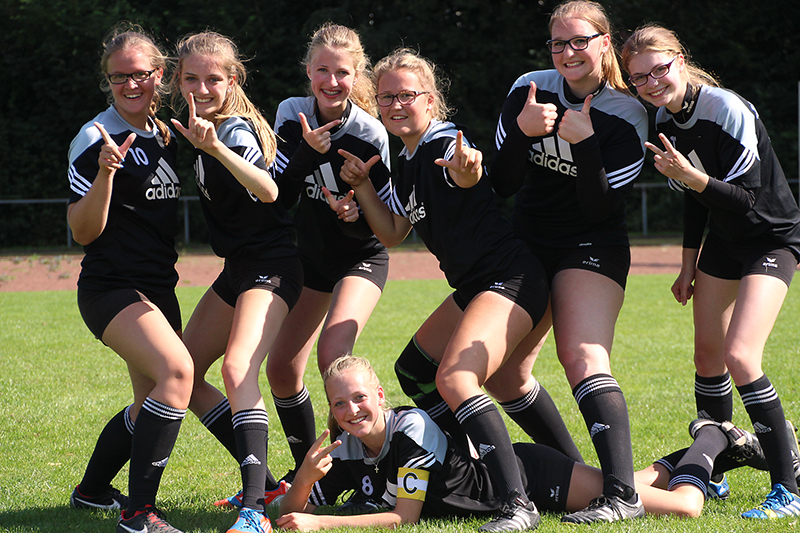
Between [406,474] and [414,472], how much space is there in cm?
4

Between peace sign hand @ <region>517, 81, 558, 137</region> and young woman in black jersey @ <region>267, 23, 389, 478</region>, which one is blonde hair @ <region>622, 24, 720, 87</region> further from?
young woman in black jersey @ <region>267, 23, 389, 478</region>

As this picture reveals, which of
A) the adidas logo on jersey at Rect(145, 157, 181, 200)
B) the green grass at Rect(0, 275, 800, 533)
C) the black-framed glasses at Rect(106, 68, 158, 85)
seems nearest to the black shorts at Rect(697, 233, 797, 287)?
the green grass at Rect(0, 275, 800, 533)

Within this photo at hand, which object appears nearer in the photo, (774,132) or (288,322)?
(288,322)

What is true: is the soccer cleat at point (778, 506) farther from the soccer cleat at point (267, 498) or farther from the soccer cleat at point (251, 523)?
the soccer cleat at point (267, 498)

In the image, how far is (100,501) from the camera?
4.05 meters

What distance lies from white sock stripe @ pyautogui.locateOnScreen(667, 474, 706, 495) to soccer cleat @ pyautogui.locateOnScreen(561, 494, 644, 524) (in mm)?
414

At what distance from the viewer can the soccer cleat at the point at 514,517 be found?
10.8ft

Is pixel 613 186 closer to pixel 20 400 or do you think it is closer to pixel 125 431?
pixel 125 431

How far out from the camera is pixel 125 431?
397cm

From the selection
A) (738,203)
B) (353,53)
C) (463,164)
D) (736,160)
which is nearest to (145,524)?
(463,164)

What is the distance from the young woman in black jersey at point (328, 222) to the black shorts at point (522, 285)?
0.72 metres

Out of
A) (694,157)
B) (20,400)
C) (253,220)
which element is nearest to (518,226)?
(694,157)

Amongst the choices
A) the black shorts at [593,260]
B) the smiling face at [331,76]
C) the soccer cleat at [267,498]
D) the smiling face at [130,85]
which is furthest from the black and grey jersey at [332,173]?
the soccer cleat at [267,498]

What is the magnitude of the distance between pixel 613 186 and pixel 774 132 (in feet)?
65.1
